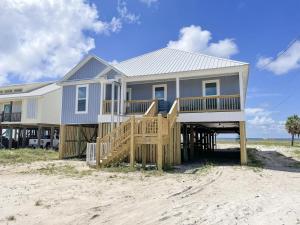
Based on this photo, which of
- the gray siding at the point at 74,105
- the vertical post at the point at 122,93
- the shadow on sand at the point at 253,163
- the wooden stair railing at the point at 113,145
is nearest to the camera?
the wooden stair railing at the point at 113,145

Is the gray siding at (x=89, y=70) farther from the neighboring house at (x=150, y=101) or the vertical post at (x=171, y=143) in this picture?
the vertical post at (x=171, y=143)

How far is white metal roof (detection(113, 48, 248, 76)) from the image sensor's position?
18.0 metres

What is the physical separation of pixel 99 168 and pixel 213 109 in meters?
7.39

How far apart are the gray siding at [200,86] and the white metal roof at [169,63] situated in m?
1.12

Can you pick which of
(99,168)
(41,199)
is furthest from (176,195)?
(99,168)

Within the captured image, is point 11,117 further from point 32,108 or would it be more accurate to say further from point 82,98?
point 82,98

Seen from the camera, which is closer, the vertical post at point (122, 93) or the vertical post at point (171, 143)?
the vertical post at point (171, 143)

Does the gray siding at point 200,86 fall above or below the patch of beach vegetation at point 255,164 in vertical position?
above

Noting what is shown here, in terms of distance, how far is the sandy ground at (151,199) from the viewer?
249 inches

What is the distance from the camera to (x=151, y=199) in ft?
26.7

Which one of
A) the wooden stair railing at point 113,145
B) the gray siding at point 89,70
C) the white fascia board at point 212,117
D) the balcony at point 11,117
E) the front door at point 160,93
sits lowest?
the wooden stair railing at point 113,145

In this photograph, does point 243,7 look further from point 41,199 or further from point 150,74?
point 41,199

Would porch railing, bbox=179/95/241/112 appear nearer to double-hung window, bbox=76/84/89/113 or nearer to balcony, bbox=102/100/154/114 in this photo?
balcony, bbox=102/100/154/114

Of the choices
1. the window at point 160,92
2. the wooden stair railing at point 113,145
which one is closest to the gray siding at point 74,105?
the window at point 160,92
